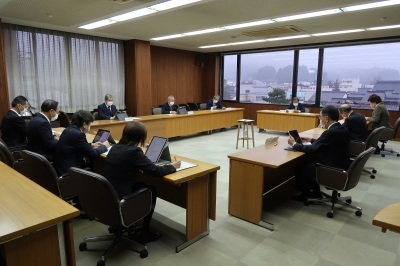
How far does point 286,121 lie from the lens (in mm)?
7949

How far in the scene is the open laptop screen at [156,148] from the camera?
253 cm

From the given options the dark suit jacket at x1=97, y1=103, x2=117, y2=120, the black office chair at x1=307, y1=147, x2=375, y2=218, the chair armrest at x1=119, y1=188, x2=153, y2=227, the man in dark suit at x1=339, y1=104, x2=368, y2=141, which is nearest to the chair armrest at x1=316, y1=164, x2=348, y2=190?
the black office chair at x1=307, y1=147, x2=375, y2=218

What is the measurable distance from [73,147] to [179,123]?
4.59 m

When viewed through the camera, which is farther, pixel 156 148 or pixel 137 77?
pixel 137 77

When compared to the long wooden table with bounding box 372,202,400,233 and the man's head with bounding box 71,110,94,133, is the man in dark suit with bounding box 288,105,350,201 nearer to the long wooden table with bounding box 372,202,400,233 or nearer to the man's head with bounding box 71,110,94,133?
the long wooden table with bounding box 372,202,400,233

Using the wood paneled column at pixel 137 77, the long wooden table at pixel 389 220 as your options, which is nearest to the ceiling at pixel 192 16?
the wood paneled column at pixel 137 77

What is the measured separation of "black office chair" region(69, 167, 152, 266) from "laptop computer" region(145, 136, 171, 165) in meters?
0.40

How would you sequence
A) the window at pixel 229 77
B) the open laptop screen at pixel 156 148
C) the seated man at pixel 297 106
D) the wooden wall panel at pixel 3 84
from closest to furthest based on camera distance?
the open laptop screen at pixel 156 148, the wooden wall panel at pixel 3 84, the seated man at pixel 297 106, the window at pixel 229 77

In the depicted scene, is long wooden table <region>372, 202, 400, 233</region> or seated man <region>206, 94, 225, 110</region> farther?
seated man <region>206, 94, 225, 110</region>

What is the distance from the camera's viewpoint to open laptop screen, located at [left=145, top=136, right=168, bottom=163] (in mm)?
2531

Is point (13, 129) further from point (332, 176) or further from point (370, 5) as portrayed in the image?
point (370, 5)

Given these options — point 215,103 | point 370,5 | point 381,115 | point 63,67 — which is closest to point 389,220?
point 370,5

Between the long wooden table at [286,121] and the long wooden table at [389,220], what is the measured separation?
6.23 metres

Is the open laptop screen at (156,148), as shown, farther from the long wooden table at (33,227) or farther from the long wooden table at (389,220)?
the long wooden table at (389,220)
